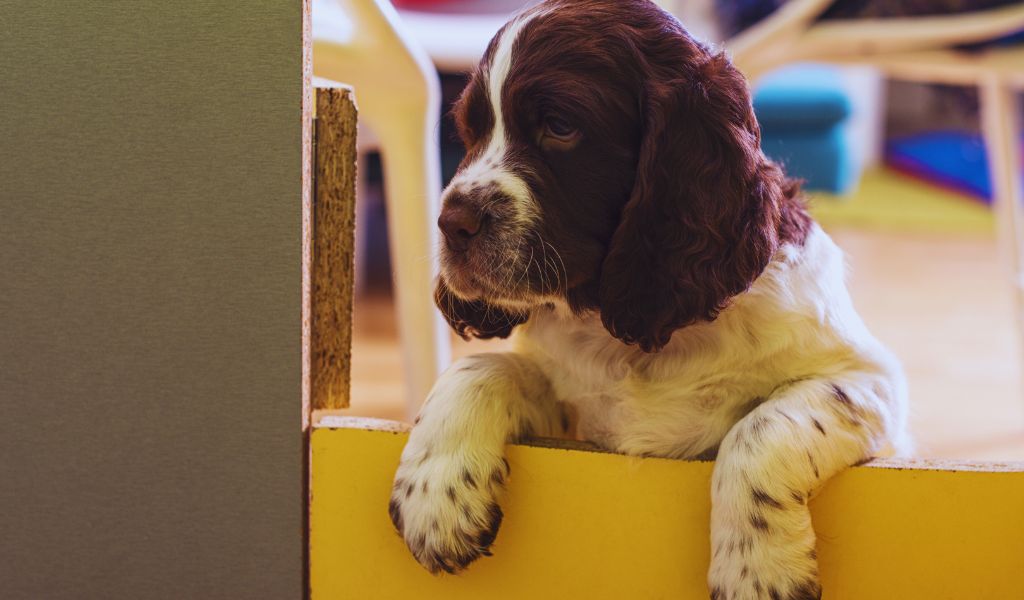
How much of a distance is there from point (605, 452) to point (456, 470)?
9.1 inches

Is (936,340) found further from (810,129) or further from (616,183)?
(616,183)

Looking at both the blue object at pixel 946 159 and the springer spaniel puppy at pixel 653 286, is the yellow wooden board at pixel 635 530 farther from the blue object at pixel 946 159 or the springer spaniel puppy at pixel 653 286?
the blue object at pixel 946 159

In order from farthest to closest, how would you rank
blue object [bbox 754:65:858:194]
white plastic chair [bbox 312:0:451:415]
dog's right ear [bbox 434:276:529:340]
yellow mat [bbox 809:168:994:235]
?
yellow mat [bbox 809:168:994:235] → blue object [bbox 754:65:858:194] → white plastic chair [bbox 312:0:451:415] → dog's right ear [bbox 434:276:529:340]

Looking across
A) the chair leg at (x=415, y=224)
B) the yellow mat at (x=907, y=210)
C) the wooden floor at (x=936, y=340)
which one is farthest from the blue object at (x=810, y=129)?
the chair leg at (x=415, y=224)

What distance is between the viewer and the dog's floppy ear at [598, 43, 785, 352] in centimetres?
162

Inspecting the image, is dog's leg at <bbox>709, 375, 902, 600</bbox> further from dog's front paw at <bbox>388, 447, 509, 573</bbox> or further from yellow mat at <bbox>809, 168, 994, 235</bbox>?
yellow mat at <bbox>809, 168, 994, 235</bbox>

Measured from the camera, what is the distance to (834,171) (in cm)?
525

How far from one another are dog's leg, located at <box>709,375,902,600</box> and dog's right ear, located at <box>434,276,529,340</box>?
460 mm

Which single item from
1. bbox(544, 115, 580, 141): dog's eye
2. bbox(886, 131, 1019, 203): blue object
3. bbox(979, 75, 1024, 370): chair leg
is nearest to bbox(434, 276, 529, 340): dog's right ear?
bbox(544, 115, 580, 141): dog's eye

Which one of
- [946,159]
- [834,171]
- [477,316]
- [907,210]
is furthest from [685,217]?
[946,159]

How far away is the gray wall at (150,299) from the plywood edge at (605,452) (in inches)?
3.3

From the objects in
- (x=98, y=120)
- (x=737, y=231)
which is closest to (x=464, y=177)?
A: (x=737, y=231)

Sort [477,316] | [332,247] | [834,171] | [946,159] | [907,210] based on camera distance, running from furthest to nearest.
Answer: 1. [946,159]
2. [907,210]
3. [834,171]
4. [477,316]
5. [332,247]

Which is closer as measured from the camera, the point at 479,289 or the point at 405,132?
the point at 479,289
